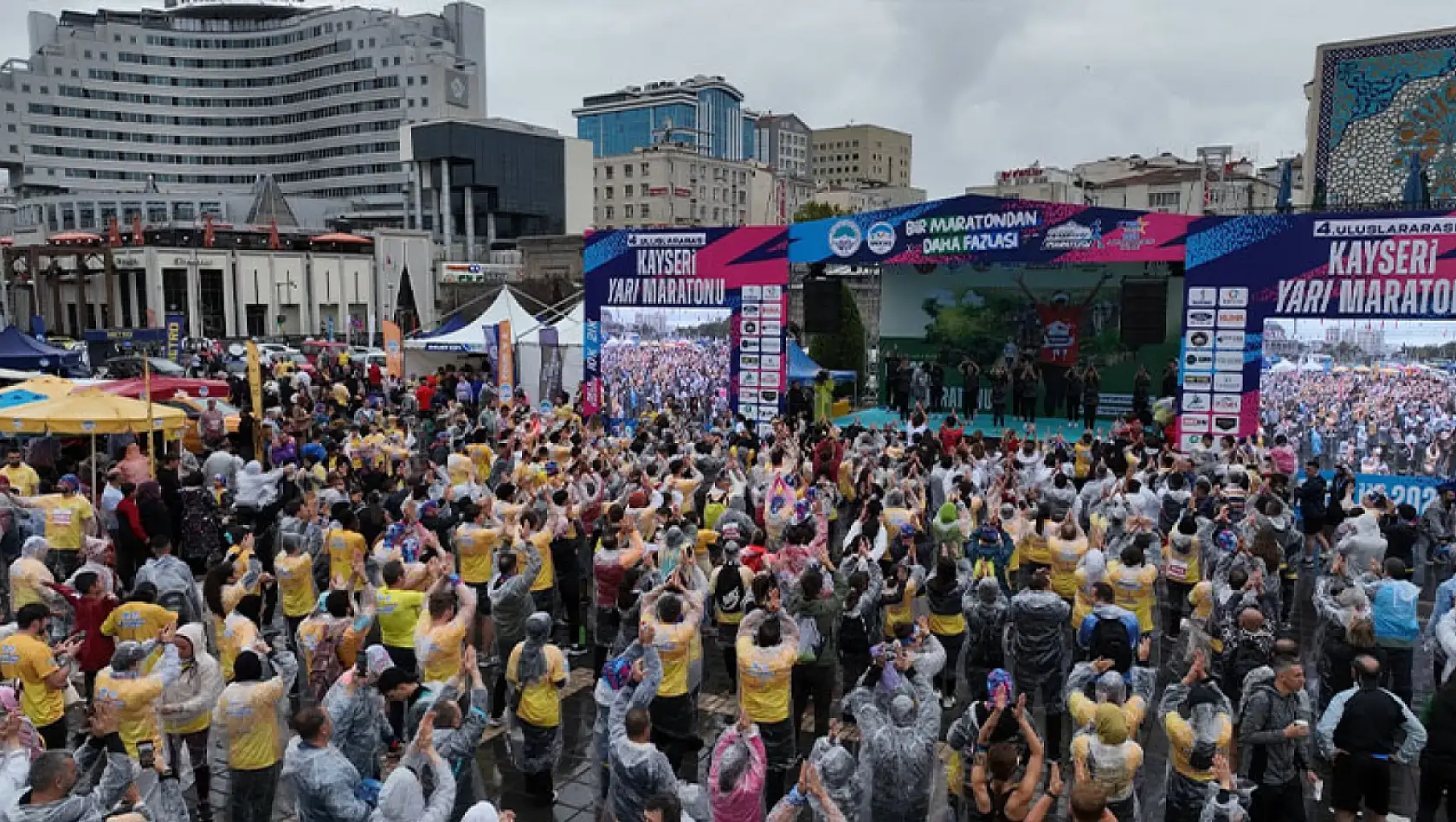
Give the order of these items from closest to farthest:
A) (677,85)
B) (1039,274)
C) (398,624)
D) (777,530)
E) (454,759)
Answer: (454,759), (398,624), (777,530), (1039,274), (677,85)

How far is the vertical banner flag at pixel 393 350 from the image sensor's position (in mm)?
22875

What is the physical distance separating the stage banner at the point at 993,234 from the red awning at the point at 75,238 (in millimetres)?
57165

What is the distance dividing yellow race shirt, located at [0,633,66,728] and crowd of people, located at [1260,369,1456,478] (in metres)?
13.6

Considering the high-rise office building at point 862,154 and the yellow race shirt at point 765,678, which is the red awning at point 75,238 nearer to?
the yellow race shirt at point 765,678

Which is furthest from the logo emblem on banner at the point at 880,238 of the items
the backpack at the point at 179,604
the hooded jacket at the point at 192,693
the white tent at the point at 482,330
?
the hooded jacket at the point at 192,693

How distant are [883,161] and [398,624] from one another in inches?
5656

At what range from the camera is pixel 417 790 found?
13.9 ft

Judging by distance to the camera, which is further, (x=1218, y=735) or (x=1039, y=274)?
(x=1039, y=274)

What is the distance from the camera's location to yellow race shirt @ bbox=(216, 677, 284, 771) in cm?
527

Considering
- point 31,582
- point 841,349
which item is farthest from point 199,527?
point 841,349

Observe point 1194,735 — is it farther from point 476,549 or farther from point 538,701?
point 476,549

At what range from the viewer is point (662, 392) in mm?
19578

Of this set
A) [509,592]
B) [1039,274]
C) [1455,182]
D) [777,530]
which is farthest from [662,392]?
[1455,182]

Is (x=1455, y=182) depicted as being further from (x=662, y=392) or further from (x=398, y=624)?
(x=398, y=624)
